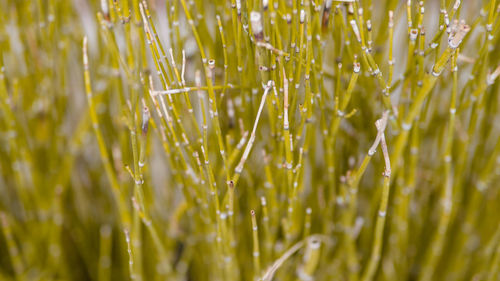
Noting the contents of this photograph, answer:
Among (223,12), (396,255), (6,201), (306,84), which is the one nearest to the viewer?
(306,84)

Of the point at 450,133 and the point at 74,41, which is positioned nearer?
the point at 450,133

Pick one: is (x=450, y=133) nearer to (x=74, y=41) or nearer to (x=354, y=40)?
(x=354, y=40)

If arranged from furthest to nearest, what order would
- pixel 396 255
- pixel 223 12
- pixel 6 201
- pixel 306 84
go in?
1. pixel 6 201
2. pixel 396 255
3. pixel 223 12
4. pixel 306 84

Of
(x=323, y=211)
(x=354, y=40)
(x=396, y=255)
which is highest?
(x=354, y=40)

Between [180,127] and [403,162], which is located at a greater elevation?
[180,127]

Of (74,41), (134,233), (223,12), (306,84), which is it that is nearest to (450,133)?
(306,84)

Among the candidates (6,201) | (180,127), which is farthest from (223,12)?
(6,201)

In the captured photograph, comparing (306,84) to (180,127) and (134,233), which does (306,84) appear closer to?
(180,127)
